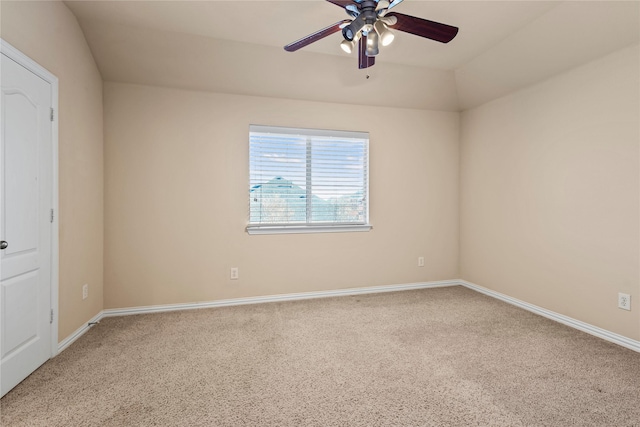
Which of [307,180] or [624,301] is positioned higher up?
[307,180]

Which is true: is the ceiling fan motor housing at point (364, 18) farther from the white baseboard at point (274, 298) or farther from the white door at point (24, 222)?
the white baseboard at point (274, 298)

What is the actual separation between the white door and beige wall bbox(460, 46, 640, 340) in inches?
170

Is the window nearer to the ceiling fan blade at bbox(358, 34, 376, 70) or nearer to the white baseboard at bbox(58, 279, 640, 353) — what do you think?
the white baseboard at bbox(58, 279, 640, 353)

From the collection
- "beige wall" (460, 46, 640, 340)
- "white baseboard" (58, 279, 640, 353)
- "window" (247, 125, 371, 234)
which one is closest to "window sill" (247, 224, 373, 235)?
"window" (247, 125, 371, 234)

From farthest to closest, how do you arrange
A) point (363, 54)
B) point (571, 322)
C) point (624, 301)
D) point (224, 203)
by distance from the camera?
point (224, 203)
point (571, 322)
point (624, 301)
point (363, 54)

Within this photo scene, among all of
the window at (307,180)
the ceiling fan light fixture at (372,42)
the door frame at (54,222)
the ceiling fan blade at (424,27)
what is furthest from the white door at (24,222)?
the ceiling fan blade at (424,27)

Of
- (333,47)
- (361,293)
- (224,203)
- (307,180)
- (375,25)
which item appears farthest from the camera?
(361,293)

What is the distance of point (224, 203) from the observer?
11.6 feet

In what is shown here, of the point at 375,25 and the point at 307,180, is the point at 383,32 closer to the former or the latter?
the point at 375,25

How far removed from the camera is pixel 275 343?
8.54ft

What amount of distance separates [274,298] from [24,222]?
2337mm

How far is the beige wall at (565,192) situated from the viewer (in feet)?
8.38

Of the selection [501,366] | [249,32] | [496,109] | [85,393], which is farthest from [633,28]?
[85,393]

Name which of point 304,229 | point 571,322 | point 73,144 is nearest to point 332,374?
point 304,229
